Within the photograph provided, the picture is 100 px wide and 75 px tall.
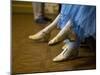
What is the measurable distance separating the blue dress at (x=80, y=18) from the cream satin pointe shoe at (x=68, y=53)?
0.50 ft

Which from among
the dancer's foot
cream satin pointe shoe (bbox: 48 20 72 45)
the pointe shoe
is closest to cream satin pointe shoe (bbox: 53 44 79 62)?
the dancer's foot

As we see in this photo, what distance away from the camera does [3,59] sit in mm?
1940

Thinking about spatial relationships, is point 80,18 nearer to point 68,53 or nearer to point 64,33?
point 64,33

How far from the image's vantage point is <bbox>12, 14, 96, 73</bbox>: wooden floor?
201cm

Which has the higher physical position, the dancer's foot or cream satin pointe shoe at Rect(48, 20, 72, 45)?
cream satin pointe shoe at Rect(48, 20, 72, 45)

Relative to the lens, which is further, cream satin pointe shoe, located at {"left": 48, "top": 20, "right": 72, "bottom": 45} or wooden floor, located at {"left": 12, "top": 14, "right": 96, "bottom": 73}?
cream satin pointe shoe, located at {"left": 48, "top": 20, "right": 72, "bottom": 45}

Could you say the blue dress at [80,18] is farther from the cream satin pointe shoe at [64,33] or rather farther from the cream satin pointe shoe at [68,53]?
the cream satin pointe shoe at [68,53]

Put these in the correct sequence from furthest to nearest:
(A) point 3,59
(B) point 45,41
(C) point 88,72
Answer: (C) point 88,72
(B) point 45,41
(A) point 3,59

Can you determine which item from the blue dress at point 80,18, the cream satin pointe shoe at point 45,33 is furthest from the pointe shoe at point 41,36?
the blue dress at point 80,18

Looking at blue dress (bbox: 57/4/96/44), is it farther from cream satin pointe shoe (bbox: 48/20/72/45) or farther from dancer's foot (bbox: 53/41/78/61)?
dancer's foot (bbox: 53/41/78/61)

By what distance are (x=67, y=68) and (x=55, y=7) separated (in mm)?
706

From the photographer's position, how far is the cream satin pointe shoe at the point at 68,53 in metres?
2.14

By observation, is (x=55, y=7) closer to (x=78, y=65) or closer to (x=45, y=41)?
(x=45, y=41)

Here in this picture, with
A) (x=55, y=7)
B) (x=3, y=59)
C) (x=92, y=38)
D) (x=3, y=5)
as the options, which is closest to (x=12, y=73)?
(x=3, y=59)
